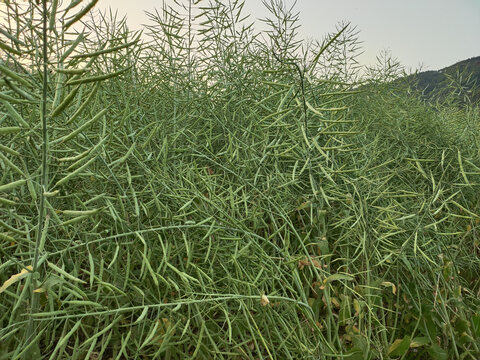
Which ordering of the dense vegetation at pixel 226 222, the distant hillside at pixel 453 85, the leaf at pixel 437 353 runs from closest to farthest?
the dense vegetation at pixel 226 222 → the leaf at pixel 437 353 → the distant hillside at pixel 453 85

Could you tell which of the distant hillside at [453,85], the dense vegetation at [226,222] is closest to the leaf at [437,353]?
the dense vegetation at [226,222]

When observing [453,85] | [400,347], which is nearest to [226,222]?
[400,347]

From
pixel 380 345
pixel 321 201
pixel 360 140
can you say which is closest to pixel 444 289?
pixel 380 345

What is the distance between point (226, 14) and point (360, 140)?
1.72 ft

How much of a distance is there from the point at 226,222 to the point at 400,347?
0.43m

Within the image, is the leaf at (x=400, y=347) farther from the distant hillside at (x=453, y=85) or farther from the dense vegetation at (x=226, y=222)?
the distant hillside at (x=453, y=85)

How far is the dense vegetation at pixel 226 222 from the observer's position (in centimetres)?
69

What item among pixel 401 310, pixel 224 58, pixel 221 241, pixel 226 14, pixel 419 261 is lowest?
pixel 401 310

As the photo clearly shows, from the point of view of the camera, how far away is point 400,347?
32.1 inches

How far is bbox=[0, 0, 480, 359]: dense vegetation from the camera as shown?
69cm

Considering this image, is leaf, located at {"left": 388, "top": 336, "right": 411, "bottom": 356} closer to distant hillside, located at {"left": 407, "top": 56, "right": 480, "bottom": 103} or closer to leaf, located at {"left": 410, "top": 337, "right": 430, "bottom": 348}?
leaf, located at {"left": 410, "top": 337, "right": 430, "bottom": 348}

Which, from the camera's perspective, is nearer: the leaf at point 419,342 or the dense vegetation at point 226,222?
the dense vegetation at point 226,222

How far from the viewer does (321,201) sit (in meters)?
0.94

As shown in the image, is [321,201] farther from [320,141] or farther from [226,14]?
[226,14]
